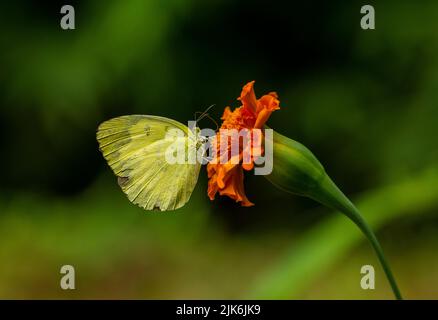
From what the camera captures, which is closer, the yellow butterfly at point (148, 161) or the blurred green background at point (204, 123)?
the yellow butterfly at point (148, 161)

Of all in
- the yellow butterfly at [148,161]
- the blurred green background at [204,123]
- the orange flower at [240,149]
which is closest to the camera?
the orange flower at [240,149]

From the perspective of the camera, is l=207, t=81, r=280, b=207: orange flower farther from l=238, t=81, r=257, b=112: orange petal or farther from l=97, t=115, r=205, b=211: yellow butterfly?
l=97, t=115, r=205, b=211: yellow butterfly

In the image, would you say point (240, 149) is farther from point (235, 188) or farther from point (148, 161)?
point (148, 161)

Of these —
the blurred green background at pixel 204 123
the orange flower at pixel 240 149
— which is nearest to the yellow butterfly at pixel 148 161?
the orange flower at pixel 240 149

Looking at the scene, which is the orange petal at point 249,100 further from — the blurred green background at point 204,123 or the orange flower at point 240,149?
the blurred green background at point 204,123

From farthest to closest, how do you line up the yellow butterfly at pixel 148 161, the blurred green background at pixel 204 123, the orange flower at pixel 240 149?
the blurred green background at pixel 204 123
the yellow butterfly at pixel 148 161
the orange flower at pixel 240 149

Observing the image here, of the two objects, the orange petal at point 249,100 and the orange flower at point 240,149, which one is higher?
the orange petal at point 249,100
